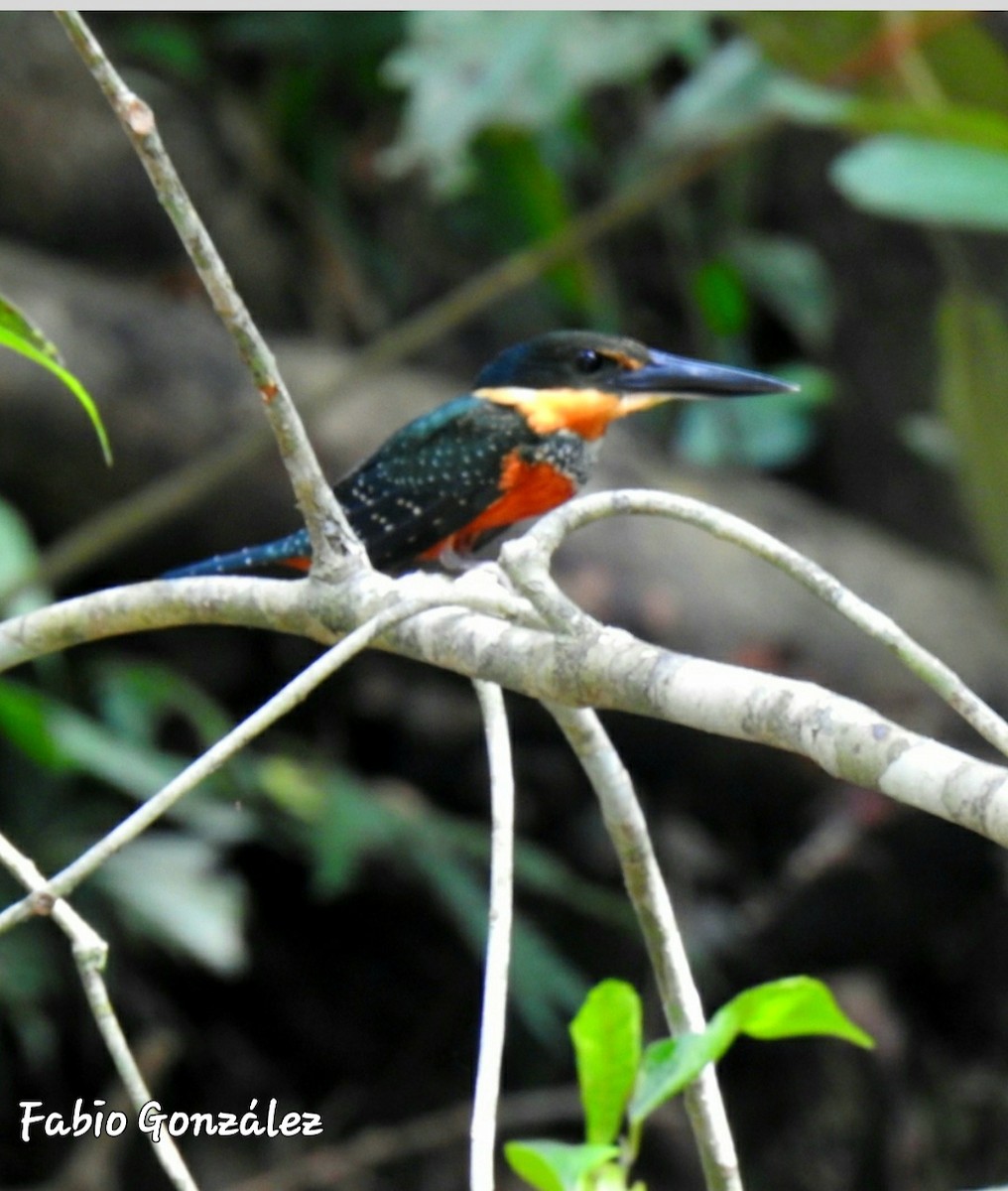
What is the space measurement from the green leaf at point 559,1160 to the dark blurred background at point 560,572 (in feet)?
6.83

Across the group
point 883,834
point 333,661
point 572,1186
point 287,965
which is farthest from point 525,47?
→ point 572,1186

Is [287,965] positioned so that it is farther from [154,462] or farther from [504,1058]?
[154,462]

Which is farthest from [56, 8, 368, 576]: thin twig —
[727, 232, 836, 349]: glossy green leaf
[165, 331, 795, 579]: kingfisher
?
[727, 232, 836, 349]: glossy green leaf

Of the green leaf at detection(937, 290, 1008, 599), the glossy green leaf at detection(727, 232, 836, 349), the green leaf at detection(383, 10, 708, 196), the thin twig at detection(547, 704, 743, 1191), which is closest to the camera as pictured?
the thin twig at detection(547, 704, 743, 1191)

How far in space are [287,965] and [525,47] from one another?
2.04 meters

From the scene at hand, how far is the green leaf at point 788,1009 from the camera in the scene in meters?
0.87

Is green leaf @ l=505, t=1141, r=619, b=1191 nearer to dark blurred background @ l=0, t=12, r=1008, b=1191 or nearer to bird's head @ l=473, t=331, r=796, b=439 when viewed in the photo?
bird's head @ l=473, t=331, r=796, b=439

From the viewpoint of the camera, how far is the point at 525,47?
3291mm

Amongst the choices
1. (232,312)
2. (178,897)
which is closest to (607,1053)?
(232,312)

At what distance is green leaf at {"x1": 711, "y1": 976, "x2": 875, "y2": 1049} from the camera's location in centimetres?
87

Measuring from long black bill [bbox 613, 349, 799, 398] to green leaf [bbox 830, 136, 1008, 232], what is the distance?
2.17 feet

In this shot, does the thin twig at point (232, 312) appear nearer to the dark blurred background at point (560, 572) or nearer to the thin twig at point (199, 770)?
the thin twig at point (199, 770)

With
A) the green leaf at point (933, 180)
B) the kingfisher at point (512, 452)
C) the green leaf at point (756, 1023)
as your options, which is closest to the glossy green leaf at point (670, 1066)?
the green leaf at point (756, 1023)

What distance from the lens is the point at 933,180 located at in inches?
105
